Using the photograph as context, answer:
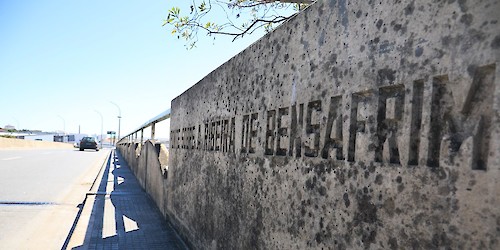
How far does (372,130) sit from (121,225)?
4.76m

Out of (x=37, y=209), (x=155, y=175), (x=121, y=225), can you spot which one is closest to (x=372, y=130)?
(x=121, y=225)

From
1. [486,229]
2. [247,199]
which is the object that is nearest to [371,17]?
[486,229]

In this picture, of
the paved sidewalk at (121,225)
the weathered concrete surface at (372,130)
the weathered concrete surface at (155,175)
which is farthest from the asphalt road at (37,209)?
the weathered concrete surface at (372,130)

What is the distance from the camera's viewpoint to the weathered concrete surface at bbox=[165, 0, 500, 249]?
3.93 feet

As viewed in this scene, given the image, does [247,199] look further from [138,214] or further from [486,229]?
[138,214]

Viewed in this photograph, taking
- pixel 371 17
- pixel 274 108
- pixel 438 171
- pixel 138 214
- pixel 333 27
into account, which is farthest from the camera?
pixel 138 214

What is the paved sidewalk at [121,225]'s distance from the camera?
465cm

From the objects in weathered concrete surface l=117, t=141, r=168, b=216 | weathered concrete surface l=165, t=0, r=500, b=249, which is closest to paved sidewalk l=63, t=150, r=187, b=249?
weathered concrete surface l=117, t=141, r=168, b=216

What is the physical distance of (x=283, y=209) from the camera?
7.54 feet

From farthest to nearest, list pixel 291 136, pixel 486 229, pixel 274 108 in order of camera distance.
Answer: pixel 274 108
pixel 291 136
pixel 486 229

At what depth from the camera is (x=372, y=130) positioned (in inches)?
63.2

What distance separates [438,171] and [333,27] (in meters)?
0.91

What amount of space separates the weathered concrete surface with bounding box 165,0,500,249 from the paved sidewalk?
6.85ft

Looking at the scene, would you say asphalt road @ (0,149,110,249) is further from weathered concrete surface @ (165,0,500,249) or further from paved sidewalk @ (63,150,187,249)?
weathered concrete surface @ (165,0,500,249)
